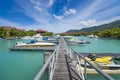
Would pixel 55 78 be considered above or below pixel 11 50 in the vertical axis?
above

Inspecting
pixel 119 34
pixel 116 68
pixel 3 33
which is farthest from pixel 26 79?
pixel 119 34

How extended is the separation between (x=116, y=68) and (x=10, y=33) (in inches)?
3127

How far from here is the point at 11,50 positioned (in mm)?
30078

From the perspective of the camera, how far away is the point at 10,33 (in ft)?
282

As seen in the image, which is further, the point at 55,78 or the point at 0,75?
the point at 0,75

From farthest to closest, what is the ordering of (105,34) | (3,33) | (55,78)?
1. (105,34)
2. (3,33)
3. (55,78)

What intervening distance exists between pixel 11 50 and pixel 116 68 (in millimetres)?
21794

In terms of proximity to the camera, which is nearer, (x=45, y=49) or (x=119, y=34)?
(x=45, y=49)

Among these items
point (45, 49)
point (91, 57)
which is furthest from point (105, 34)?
point (91, 57)

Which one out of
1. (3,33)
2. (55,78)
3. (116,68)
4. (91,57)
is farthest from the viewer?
(3,33)

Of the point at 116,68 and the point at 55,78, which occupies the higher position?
the point at 55,78

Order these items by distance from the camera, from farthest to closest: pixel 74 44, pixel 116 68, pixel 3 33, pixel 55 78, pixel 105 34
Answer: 1. pixel 105 34
2. pixel 3 33
3. pixel 74 44
4. pixel 116 68
5. pixel 55 78

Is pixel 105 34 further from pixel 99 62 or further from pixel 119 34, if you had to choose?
pixel 99 62

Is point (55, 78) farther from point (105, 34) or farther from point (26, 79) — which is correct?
point (105, 34)
